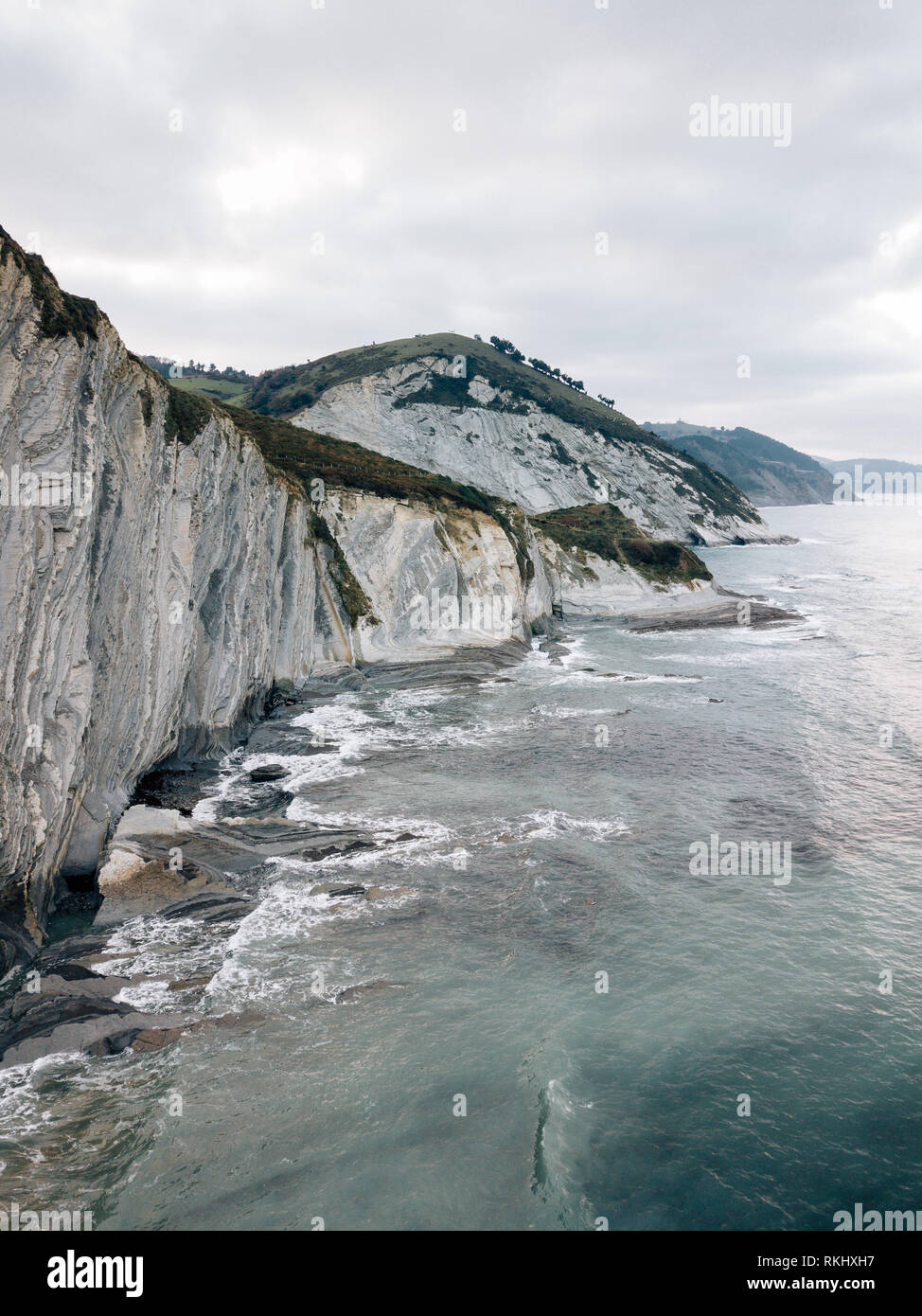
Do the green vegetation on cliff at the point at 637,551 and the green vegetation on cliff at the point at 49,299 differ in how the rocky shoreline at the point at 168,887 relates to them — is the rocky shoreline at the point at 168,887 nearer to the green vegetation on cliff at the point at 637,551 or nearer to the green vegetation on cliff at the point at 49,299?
the green vegetation on cliff at the point at 49,299

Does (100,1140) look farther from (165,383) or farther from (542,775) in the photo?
(165,383)

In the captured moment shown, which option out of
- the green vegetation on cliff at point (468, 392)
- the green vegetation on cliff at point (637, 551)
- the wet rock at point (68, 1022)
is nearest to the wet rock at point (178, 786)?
the wet rock at point (68, 1022)

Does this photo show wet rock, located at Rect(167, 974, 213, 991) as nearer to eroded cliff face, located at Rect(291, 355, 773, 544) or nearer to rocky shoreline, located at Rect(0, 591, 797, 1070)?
rocky shoreline, located at Rect(0, 591, 797, 1070)

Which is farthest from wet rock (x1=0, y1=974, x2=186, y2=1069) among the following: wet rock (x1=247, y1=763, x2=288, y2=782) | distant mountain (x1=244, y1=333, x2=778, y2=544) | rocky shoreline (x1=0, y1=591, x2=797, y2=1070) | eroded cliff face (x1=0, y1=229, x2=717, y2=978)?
distant mountain (x1=244, y1=333, x2=778, y2=544)

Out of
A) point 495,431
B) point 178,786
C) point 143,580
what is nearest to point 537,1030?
point 178,786

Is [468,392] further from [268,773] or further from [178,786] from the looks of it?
[178,786]

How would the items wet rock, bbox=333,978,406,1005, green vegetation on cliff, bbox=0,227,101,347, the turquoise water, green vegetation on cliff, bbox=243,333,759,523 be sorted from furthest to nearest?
green vegetation on cliff, bbox=243,333,759,523 < green vegetation on cliff, bbox=0,227,101,347 < wet rock, bbox=333,978,406,1005 < the turquoise water

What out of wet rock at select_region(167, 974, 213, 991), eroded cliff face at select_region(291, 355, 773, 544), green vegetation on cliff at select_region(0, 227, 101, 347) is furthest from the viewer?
eroded cliff face at select_region(291, 355, 773, 544)

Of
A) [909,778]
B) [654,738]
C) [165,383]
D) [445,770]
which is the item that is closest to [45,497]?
[165,383]
